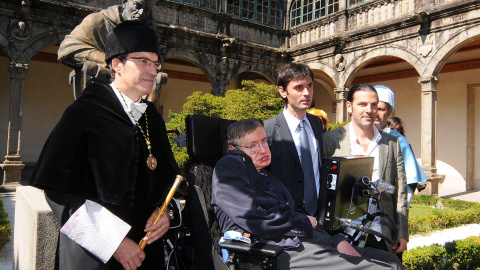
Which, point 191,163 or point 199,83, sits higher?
point 199,83

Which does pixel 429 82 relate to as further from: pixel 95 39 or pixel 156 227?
pixel 156 227

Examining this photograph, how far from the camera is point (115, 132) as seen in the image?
6.04ft

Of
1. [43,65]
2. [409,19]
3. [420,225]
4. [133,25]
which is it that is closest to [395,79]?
[409,19]

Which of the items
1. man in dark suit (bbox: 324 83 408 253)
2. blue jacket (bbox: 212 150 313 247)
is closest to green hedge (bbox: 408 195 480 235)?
man in dark suit (bbox: 324 83 408 253)

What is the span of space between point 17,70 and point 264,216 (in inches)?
424

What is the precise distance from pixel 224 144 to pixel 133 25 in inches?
49.0

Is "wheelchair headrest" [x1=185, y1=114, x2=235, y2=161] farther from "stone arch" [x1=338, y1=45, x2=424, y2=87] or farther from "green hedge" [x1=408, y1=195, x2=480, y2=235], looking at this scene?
"stone arch" [x1=338, y1=45, x2=424, y2=87]

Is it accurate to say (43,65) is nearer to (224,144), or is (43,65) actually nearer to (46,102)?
(46,102)

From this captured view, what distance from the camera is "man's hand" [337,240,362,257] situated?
246 centimetres

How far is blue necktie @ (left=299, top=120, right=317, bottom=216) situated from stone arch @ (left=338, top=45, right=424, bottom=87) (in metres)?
10.1

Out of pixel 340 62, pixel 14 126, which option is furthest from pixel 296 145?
pixel 340 62

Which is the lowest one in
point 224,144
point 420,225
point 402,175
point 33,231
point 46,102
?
point 420,225

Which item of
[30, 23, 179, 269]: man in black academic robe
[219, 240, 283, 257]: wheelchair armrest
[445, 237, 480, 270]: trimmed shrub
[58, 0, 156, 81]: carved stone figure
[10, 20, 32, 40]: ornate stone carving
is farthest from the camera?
[10, 20, 32, 40]: ornate stone carving

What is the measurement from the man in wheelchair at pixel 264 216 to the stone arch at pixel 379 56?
34.5 ft
